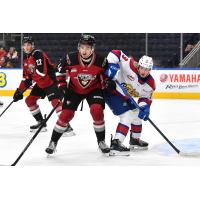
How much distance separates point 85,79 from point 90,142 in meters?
1.06

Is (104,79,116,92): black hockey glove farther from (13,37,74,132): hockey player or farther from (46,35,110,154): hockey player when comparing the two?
(13,37,74,132): hockey player

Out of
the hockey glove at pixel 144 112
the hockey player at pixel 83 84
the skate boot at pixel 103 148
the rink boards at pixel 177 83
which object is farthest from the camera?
the rink boards at pixel 177 83

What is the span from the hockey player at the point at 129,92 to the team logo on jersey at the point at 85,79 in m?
0.15

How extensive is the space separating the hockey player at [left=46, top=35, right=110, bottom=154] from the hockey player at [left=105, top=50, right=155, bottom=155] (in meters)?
0.12

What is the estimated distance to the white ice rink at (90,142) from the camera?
11.8ft

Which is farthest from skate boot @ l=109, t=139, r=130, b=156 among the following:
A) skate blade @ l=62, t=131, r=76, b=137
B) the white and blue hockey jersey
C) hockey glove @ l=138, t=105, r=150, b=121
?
skate blade @ l=62, t=131, r=76, b=137

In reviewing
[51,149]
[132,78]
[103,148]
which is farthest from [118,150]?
[132,78]

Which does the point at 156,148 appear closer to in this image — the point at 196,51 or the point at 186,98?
the point at 186,98

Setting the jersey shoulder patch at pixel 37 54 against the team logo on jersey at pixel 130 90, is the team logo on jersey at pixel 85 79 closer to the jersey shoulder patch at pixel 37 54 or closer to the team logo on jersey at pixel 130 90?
the team logo on jersey at pixel 130 90

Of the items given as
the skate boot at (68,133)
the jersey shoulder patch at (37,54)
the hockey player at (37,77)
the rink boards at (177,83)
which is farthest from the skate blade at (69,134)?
the rink boards at (177,83)

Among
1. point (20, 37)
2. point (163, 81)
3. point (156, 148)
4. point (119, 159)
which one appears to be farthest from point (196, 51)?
point (119, 159)

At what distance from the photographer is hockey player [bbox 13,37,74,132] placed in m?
4.78

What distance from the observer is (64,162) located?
355cm

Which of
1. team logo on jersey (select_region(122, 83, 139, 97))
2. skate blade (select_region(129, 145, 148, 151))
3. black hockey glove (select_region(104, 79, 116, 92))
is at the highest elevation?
black hockey glove (select_region(104, 79, 116, 92))
